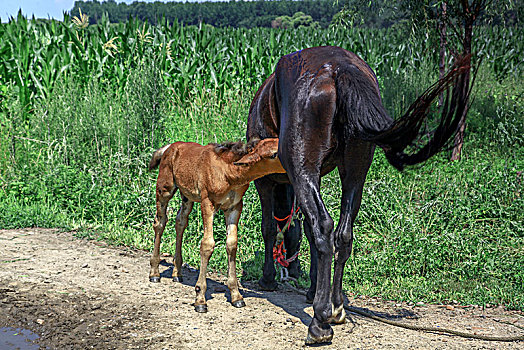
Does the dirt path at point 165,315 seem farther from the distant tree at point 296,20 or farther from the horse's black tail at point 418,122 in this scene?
the distant tree at point 296,20

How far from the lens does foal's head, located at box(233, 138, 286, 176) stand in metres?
4.48

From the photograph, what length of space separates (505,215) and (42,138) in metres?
7.93

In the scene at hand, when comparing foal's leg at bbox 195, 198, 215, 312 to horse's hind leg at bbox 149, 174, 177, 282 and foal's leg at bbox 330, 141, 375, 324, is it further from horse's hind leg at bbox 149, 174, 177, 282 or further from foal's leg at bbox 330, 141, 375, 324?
foal's leg at bbox 330, 141, 375, 324

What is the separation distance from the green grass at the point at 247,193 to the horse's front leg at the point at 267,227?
582mm

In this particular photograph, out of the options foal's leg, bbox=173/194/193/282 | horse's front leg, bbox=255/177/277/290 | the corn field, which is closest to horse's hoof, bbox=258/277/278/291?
horse's front leg, bbox=255/177/277/290

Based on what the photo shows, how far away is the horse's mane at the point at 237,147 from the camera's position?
183 inches

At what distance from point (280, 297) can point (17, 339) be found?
8.12 feet

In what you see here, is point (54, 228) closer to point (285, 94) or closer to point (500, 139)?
point (285, 94)

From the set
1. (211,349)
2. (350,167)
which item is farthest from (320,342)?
(350,167)

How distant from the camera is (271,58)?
13.2 meters

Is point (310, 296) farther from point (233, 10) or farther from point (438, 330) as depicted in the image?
point (233, 10)

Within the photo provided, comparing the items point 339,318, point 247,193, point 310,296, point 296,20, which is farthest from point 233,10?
point 339,318

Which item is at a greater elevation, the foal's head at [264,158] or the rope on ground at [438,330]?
the foal's head at [264,158]

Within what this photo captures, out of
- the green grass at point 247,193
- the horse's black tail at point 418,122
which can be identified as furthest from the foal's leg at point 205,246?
the horse's black tail at point 418,122
